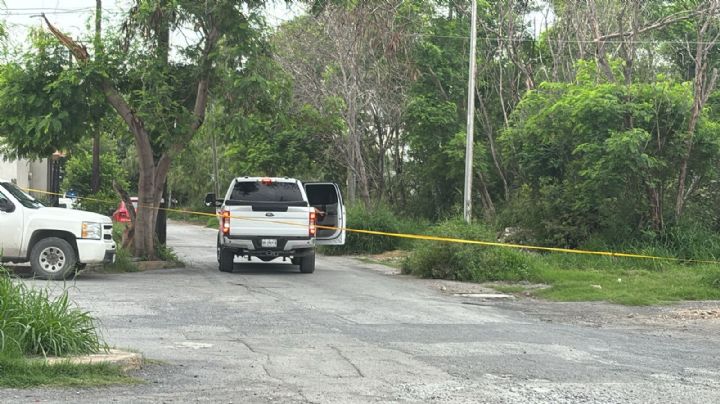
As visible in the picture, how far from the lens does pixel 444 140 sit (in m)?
32.4

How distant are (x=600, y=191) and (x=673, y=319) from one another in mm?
9438

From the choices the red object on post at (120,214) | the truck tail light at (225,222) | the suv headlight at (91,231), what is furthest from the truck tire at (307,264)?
the red object on post at (120,214)

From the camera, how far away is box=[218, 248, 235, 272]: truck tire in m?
19.0

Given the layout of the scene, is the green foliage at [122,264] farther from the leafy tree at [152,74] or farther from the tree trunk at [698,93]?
the tree trunk at [698,93]

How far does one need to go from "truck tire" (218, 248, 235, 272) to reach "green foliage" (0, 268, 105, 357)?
11.0 meters

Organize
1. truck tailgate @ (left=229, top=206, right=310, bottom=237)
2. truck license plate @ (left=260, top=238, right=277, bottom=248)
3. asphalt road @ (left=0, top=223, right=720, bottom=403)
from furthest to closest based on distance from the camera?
truck license plate @ (left=260, top=238, right=277, bottom=248), truck tailgate @ (left=229, top=206, right=310, bottom=237), asphalt road @ (left=0, top=223, right=720, bottom=403)

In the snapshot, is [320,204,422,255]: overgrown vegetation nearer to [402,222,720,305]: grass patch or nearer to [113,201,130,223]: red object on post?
[402,222,720,305]: grass patch

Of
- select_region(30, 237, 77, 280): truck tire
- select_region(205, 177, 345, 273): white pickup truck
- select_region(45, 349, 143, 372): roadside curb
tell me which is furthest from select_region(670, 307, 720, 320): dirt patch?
select_region(30, 237, 77, 280): truck tire

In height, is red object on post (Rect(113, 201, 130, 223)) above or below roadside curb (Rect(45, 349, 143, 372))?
above

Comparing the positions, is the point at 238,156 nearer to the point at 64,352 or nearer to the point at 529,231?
the point at 529,231

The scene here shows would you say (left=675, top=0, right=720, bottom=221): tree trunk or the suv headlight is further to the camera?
(left=675, top=0, right=720, bottom=221): tree trunk

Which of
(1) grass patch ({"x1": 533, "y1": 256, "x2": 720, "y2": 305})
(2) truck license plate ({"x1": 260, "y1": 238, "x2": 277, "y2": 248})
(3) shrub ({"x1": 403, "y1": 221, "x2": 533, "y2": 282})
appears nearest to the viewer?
(1) grass patch ({"x1": 533, "y1": 256, "x2": 720, "y2": 305})

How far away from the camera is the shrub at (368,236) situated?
28.8 metres

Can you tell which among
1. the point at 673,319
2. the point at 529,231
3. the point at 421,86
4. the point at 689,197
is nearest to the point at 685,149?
Result: the point at 689,197
